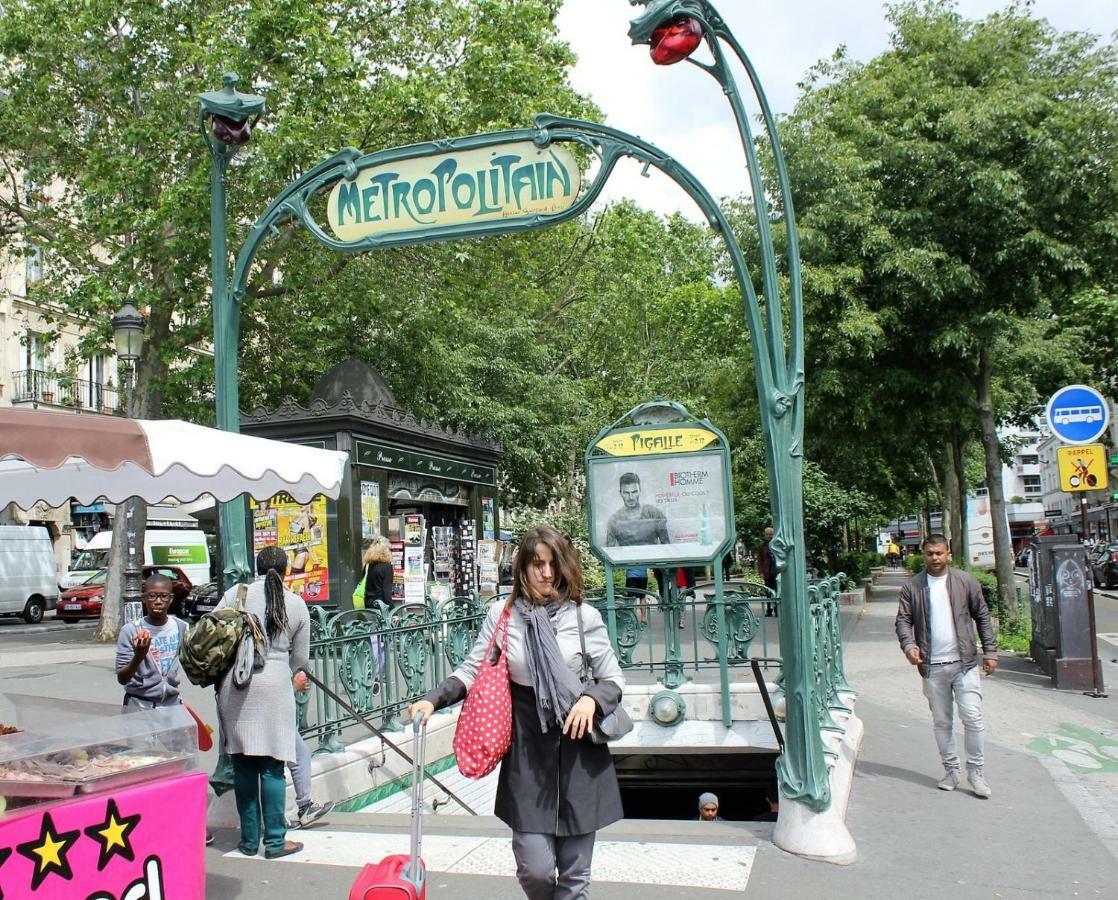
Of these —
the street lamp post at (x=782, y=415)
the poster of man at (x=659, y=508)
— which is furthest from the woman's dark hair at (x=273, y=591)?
the poster of man at (x=659, y=508)

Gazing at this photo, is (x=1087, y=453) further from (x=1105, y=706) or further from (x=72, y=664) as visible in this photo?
(x=72, y=664)

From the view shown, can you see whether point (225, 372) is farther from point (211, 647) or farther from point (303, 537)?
point (303, 537)

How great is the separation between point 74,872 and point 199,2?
18.1m

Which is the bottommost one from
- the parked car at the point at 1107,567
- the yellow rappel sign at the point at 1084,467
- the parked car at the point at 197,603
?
the parked car at the point at 1107,567

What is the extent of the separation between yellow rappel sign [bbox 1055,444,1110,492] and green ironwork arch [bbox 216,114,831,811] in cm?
614

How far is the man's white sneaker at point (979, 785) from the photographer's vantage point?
6719 millimetres

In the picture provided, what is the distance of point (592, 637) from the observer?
3.81 meters

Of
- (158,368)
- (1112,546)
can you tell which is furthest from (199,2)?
(1112,546)

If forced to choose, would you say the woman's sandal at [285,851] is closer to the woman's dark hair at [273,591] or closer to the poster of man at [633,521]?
the woman's dark hair at [273,591]

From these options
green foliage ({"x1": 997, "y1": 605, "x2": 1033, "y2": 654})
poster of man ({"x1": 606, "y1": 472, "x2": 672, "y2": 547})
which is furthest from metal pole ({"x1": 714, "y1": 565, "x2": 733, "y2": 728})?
green foliage ({"x1": 997, "y1": 605, "x2": 1033, "y2": 654})

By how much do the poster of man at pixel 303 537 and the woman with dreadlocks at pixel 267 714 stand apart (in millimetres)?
7270

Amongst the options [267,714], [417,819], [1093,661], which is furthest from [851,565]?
[417,819]

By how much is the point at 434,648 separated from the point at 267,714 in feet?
11.2

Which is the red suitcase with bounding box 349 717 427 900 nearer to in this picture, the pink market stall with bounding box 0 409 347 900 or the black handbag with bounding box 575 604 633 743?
the black handbag with bounding box 575 604 633 743
